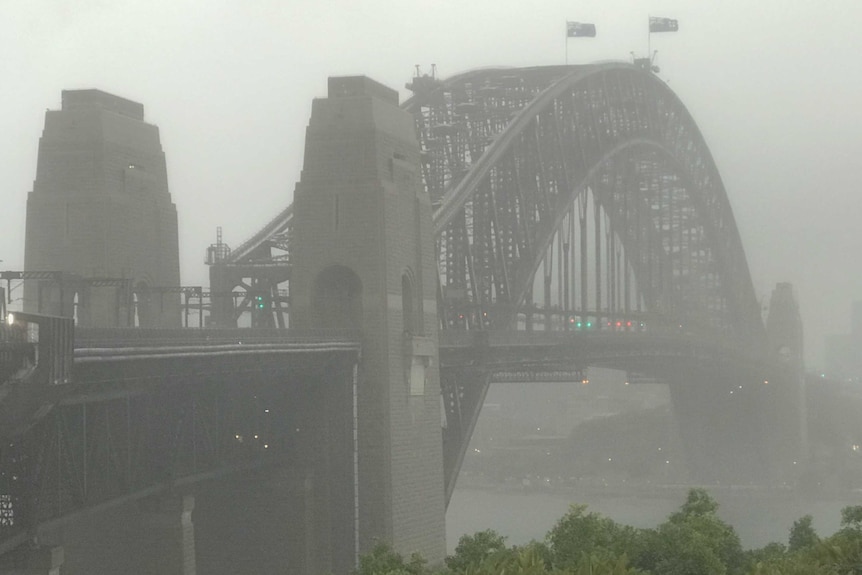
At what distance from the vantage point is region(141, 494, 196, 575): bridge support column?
42.0 m

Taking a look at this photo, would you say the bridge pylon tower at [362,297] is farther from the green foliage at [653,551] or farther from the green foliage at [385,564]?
the green foliage at [385,564]

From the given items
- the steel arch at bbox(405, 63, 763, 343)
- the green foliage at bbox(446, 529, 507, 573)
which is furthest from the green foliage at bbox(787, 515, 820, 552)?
the steel arch at bbox(405, 63, 763, 343)

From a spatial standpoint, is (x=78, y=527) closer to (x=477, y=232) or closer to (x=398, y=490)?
(x=398, y=490)

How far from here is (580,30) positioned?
4274 inches

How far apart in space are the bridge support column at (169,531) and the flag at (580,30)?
69536 millimetres

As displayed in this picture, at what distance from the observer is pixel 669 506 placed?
117 m

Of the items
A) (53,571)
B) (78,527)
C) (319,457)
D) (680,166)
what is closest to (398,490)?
(319,457)

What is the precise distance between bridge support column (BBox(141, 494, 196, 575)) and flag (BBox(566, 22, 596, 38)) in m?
69.5

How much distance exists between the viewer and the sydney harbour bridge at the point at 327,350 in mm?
35500

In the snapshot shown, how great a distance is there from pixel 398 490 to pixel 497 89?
38.6 m

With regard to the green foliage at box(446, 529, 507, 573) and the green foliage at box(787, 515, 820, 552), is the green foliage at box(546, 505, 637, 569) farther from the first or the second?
the green foliage at box(787, 515, 820, 552)

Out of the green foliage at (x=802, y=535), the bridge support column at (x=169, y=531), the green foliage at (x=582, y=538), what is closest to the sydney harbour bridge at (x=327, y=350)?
the bridge support column at (x=169, y=531)

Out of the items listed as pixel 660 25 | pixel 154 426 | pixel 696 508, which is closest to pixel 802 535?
pixel 696 508

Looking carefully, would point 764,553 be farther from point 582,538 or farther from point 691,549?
point 691,549
